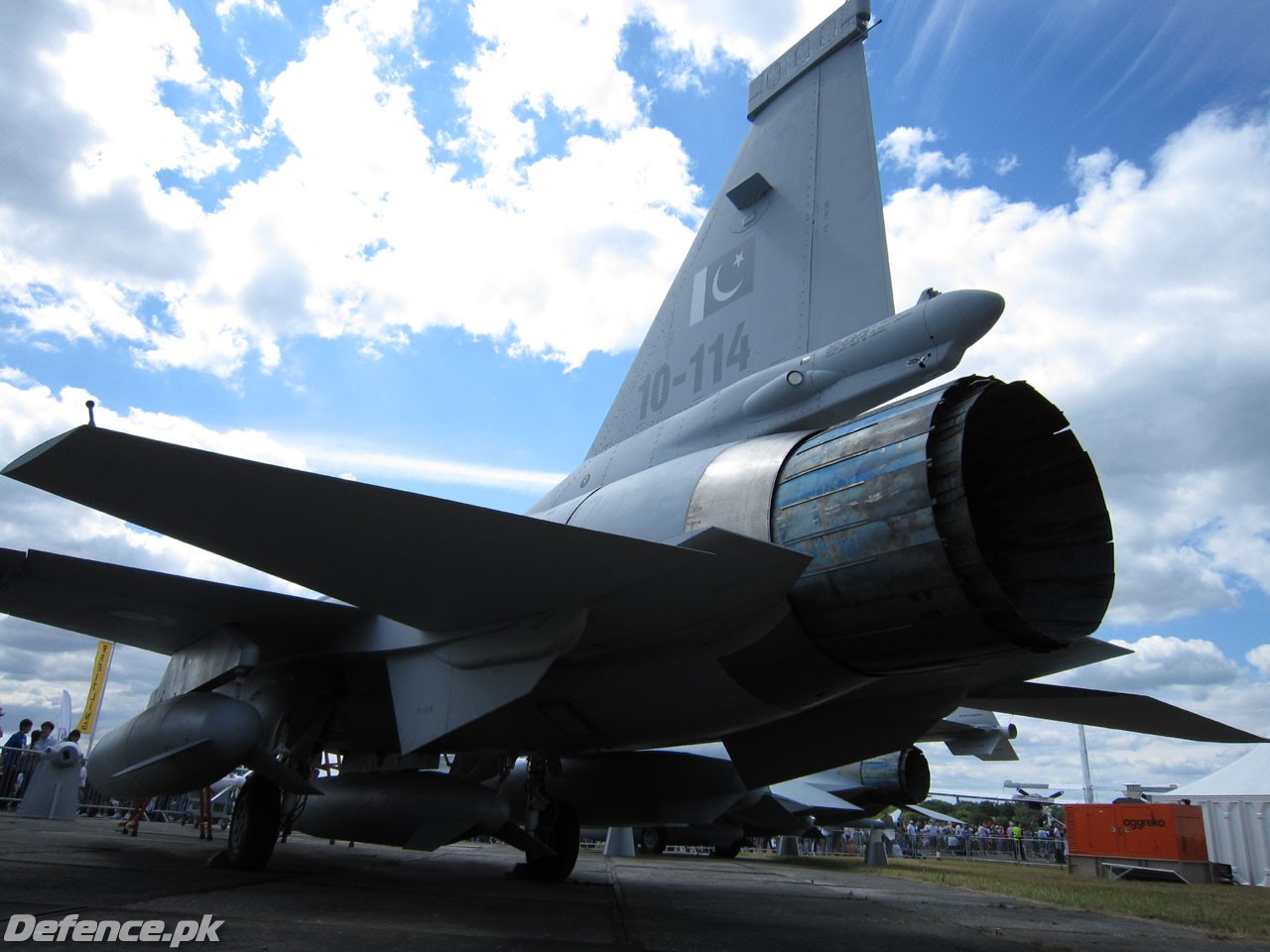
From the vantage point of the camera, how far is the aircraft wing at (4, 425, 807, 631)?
2.83m

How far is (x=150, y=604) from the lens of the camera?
5270mm

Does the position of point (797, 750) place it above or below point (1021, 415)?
below

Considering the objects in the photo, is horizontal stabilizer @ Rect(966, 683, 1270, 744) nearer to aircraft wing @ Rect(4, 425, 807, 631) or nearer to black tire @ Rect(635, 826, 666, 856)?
aircraft wing @ Rect(4, 425, 807, 631)

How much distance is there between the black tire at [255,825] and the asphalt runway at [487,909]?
0.17 meters

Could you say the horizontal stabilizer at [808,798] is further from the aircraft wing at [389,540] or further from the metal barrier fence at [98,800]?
the aircraft wing at [389,540]

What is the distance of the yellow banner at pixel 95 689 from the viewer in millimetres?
16828

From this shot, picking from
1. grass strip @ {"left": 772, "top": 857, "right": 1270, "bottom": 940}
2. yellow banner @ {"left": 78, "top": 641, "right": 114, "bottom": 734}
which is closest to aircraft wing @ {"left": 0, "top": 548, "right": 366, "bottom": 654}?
grass strip @ {"left": 772, "top": 857, "right": 1270, "bottom": 940}

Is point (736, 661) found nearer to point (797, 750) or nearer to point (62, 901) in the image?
point (797, 750)

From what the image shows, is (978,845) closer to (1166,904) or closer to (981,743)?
(981,743)

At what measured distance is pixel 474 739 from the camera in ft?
17.8

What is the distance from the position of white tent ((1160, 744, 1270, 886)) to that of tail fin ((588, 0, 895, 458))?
13141mm

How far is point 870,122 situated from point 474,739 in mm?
4502

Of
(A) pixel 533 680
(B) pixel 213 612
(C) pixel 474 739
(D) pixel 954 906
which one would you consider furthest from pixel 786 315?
(D) pixel 954 906

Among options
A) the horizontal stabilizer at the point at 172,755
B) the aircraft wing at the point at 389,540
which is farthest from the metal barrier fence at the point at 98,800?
the aircraft wing at the point at 389,540
